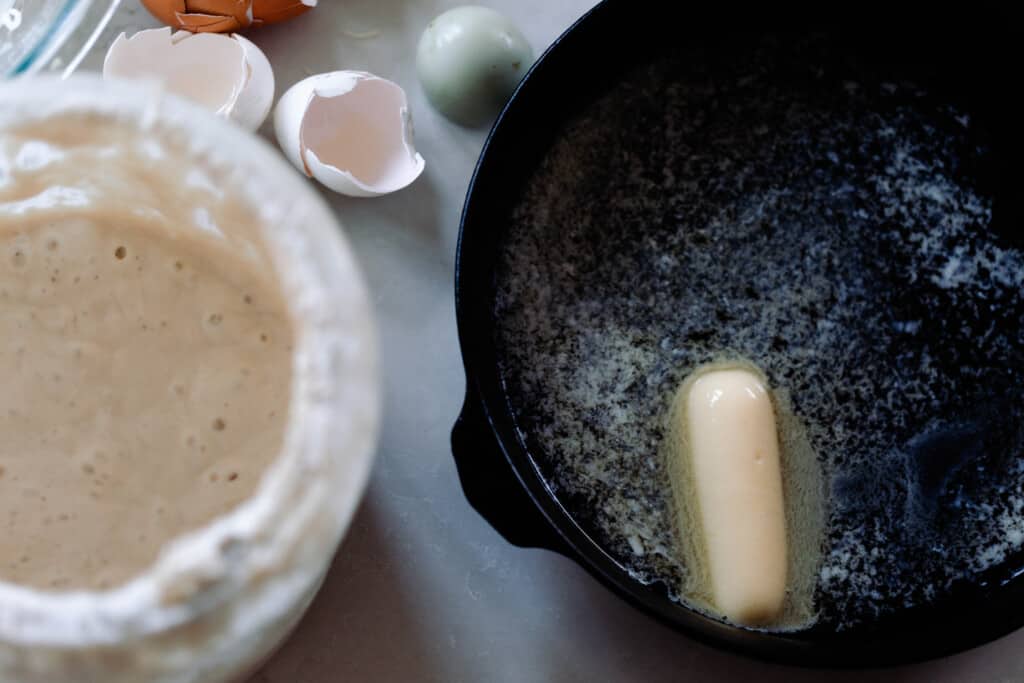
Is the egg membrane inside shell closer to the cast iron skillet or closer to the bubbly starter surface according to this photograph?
the cast iron skillet

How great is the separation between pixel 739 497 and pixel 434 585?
0.23m

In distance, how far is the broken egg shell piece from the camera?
29.3 inches

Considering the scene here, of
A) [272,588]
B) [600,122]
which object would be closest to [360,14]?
[600,122]

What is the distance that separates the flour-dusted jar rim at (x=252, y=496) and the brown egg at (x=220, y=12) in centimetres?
29

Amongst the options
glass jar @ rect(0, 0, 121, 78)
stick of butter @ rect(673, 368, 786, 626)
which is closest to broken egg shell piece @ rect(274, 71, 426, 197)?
glass jar @ rect(0, 0, 121, 78)

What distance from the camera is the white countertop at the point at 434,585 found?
765mm

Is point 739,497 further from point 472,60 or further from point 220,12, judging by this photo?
point 220,12

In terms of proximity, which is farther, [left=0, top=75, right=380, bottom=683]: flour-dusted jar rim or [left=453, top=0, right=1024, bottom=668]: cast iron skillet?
[left=453, top=0, right=1024, bottom=668]: cast iron skillet

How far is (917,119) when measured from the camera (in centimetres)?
82

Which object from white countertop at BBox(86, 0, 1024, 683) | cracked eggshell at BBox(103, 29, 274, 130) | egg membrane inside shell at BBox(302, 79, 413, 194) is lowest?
white countertop at BBox(86, 0, 1024, 683)

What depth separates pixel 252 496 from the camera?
475mm

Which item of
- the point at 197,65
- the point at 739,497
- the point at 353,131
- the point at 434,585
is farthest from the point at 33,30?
the point at 739,497

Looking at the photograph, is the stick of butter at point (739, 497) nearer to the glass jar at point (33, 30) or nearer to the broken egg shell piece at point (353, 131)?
the broken egg shell piece at point (353, 131)

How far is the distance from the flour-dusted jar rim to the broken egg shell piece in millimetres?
286
